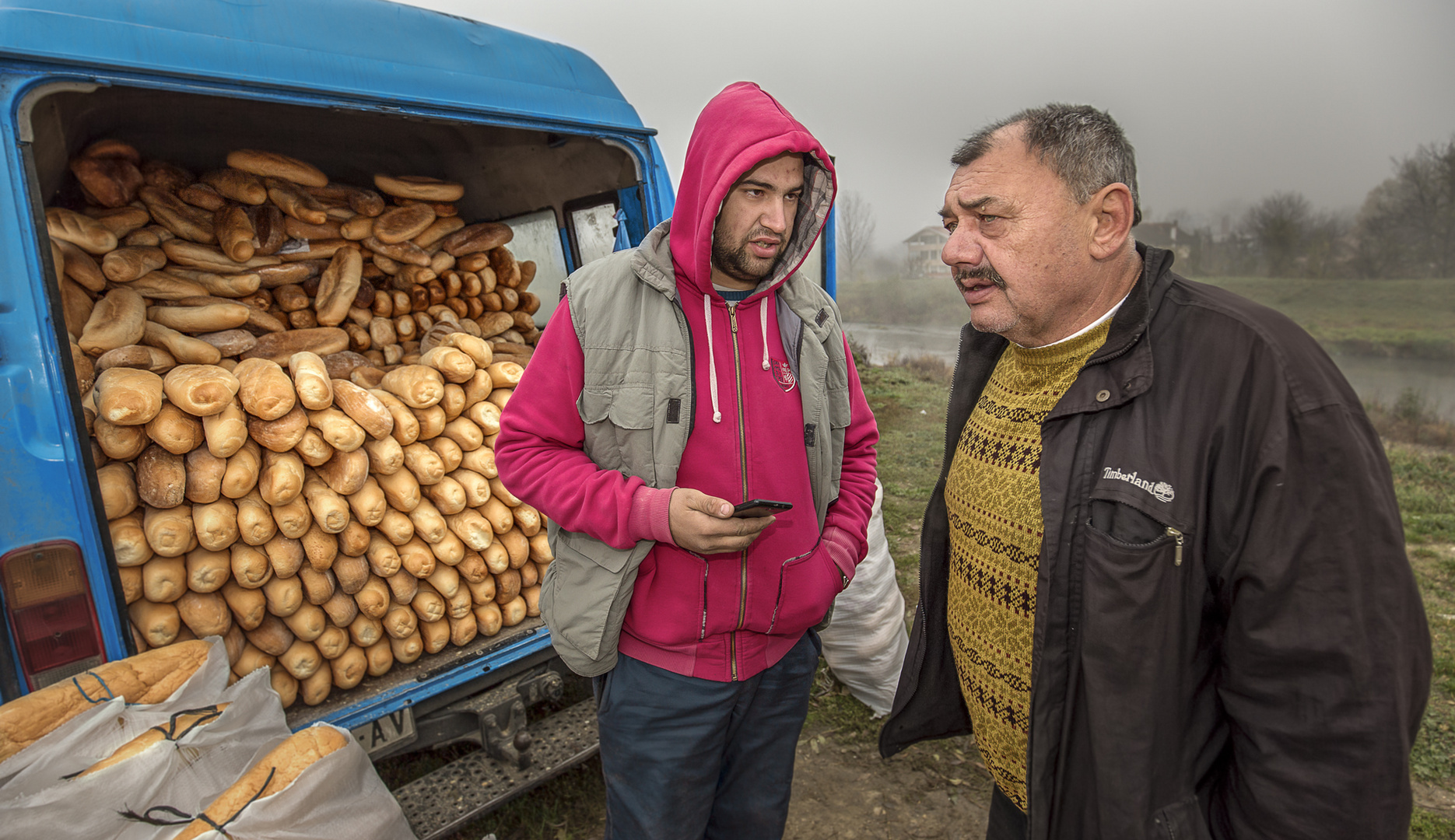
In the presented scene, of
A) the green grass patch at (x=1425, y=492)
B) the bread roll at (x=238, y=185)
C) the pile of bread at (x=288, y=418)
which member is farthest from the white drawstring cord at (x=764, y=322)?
the green grass patch at (x=1425, y=492)

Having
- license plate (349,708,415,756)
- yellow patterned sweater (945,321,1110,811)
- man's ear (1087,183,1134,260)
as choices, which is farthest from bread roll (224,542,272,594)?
man's ear (1087,183,1134,260)

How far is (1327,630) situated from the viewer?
1057mm

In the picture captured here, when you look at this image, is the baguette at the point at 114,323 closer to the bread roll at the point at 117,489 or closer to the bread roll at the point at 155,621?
the bread roll at the point at 117,489

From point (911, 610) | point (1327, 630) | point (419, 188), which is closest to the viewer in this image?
point (1327, 630)

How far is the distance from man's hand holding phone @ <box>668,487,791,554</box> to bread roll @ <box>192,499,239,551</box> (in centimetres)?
154

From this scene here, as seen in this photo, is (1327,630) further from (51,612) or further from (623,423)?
(51,612)

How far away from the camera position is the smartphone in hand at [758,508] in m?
1.43

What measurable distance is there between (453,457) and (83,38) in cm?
154

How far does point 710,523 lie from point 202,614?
1718 millimetres

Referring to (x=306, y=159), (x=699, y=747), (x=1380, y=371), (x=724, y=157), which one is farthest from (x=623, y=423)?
(x=1380, y=371)

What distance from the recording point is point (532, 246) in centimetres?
397

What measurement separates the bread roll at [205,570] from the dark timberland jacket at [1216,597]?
231cm

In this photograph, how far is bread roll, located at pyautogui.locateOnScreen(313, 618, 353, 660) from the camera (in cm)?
240

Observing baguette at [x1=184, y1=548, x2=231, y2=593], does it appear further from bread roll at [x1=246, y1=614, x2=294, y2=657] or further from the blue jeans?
the blue jeans
